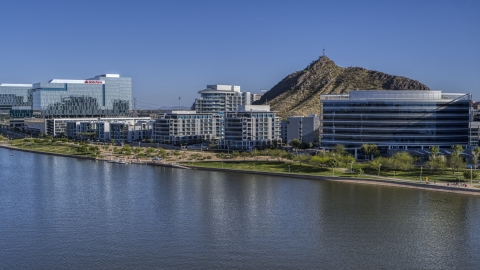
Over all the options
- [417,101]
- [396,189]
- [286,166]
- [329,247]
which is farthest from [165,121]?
[329,247]

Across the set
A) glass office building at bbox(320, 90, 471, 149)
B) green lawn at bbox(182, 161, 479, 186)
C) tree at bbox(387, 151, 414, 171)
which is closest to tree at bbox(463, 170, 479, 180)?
green lawn at bbox(182, 161, 479, 186)

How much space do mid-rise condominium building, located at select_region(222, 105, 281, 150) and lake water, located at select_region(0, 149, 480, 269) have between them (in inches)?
1360

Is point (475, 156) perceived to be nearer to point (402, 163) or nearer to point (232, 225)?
point (402, 163)

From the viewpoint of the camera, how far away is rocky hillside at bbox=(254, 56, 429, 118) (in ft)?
500

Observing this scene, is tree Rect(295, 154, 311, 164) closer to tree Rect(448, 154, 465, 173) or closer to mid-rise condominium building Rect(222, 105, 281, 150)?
tree Rect(448, 154, 465, 173)

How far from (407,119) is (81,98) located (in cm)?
11722

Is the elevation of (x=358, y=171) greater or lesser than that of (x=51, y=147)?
lesser

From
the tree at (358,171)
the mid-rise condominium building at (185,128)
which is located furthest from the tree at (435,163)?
the mid-rise condominium building at (185,128)

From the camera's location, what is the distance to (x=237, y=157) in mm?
86500

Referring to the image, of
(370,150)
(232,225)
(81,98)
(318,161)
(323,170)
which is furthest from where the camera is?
(81,98)

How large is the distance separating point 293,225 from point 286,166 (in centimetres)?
3324

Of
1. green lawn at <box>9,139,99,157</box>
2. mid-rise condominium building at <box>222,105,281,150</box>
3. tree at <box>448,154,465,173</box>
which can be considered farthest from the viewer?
green lawn at <box>9,139,99,157</box>

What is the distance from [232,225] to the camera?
140ft

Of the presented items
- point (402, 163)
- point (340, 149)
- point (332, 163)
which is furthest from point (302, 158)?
point (402, 163)
